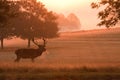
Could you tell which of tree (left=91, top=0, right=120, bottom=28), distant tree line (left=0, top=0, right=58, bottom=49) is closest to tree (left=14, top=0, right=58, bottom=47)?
distant tree line (left=0, top=0, right=58, bottom=49)

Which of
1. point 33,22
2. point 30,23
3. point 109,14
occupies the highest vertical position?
point 33,22

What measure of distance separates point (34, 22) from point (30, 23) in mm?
990

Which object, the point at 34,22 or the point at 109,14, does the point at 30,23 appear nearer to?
the point at 34,22

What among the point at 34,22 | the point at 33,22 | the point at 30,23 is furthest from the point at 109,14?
the point at 34,22

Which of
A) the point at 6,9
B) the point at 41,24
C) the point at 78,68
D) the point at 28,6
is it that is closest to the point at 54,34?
the point at 41,24

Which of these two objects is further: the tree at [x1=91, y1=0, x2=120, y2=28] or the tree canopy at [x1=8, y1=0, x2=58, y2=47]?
the tree canopy at [x1=8, y1=0, x2=58, y2=47]

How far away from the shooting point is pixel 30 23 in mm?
67125

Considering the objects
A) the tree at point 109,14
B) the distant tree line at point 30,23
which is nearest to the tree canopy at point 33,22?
the distant tree line at point 30,23

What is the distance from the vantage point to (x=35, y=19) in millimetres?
68375

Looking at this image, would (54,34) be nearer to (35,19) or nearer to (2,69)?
(35,19)

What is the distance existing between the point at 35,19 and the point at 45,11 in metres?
4.06

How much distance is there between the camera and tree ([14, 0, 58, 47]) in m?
65.1

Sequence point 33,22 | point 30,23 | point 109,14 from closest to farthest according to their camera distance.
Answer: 1. point 109,14
2. point 30,23
3. point 33,22

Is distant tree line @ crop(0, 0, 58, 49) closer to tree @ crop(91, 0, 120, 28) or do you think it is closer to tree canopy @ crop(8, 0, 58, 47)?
tree canopy @ crop(8, 0, 58, 47)
